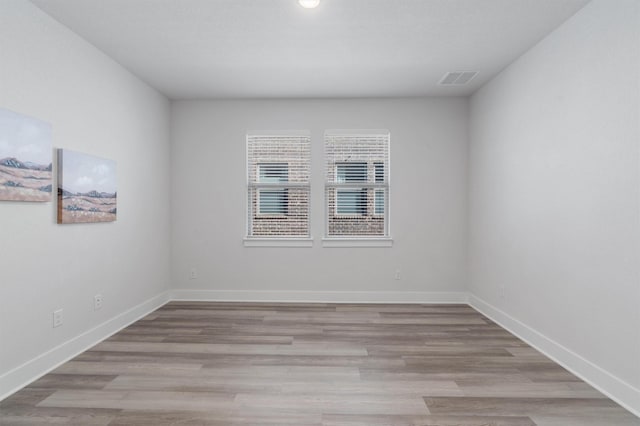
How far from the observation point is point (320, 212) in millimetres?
4980

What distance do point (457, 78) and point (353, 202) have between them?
1974 mm

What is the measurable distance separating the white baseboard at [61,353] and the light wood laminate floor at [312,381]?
0.24ft

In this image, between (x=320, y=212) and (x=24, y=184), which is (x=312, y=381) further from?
(x=320, y=212)

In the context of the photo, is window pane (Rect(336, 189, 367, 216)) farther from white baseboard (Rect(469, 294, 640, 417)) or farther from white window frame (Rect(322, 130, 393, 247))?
white baseboard (Rect(469, 294, 640, 417))

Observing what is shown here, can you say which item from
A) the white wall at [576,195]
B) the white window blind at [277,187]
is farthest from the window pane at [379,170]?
the white wall at [576,195]

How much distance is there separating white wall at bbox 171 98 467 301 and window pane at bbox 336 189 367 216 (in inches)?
11.6

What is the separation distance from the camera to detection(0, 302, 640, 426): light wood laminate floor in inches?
85.8

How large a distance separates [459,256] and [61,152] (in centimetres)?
452

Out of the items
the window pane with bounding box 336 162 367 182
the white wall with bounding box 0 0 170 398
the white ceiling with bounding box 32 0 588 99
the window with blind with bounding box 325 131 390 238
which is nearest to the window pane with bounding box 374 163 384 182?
the window with blind with bounding box 325 131 390 238

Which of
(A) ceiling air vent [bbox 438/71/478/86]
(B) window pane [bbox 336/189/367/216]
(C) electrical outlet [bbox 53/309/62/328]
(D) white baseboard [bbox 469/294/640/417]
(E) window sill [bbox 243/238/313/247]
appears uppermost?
(A) ceiling air vent [bbox 438/71/478/86]

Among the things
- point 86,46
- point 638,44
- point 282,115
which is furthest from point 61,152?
point 638,44

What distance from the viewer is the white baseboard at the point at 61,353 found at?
96.8 inches

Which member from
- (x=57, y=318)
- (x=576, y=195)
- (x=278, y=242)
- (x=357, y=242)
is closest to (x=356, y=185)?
(x=357, y=242)

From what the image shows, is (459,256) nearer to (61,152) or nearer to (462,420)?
(462,420)
